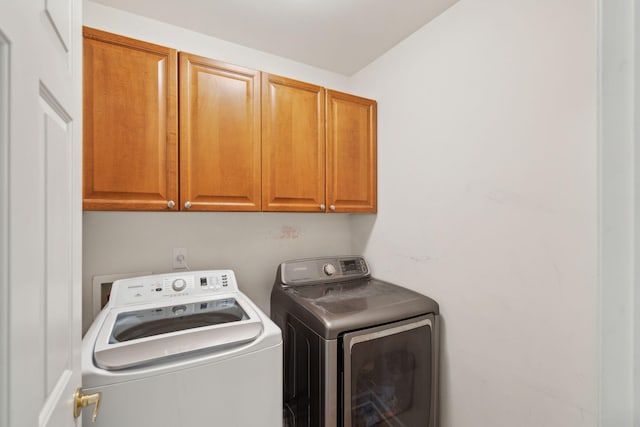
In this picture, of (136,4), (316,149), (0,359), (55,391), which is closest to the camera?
(0,359)

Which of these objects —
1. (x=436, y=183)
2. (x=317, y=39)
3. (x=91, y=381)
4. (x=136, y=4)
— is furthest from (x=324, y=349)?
(x=136, y=4)

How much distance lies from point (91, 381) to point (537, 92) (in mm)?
1875

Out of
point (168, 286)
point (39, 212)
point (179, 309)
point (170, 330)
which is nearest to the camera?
point (39, 212)

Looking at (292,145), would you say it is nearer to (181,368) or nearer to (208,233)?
(208,233)

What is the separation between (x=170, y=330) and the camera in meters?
1.17

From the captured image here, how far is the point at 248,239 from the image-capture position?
185cm

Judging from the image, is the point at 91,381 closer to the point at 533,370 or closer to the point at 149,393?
the point at 149,393

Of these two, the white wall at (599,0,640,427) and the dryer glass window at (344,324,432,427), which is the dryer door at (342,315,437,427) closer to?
the dryer glass window at (344,324,432,427)

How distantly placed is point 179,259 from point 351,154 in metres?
1.27

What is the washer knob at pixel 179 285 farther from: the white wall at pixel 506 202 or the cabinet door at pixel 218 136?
the white wall at pixel 506 202

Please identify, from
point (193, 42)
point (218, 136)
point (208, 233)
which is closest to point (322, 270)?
point (208, 233)

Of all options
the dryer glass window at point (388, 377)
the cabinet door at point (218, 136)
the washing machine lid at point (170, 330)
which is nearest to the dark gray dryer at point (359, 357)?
the dryer glass window at point (388, 377)

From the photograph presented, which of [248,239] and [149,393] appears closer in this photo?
[149,393]

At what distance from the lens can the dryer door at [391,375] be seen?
125 cm
